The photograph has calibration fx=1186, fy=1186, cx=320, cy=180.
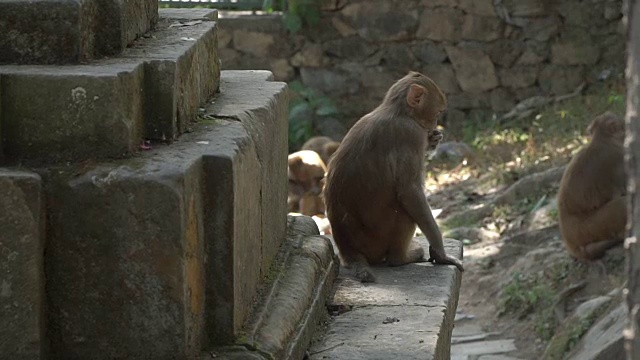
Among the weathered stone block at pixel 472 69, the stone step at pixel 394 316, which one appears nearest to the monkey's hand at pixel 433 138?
the stone step at pixel 394 316

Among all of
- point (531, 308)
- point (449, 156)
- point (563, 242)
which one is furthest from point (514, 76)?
point (531, 308)

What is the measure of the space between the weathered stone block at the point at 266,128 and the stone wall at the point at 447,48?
9.28 m

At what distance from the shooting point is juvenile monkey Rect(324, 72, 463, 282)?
5961 millimetres

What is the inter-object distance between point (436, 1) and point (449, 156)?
2408 millimetres

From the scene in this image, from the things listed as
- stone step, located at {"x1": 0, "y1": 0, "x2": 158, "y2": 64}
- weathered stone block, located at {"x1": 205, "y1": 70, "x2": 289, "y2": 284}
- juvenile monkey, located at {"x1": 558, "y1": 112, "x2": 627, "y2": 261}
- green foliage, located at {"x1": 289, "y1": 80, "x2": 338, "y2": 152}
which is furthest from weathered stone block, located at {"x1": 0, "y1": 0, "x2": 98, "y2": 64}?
green foliage, located at {"x1": 289, "y1": 80, "x2": 338, "y2": 152}

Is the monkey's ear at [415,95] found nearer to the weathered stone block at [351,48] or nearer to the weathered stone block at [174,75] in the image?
the weathered stone block at [174,75]

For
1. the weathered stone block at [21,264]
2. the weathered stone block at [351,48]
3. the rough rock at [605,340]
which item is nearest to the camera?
the weathered stone block at [21,264]

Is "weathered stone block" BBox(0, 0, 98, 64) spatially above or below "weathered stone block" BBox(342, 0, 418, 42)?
above

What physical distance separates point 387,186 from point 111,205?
256 centimetres

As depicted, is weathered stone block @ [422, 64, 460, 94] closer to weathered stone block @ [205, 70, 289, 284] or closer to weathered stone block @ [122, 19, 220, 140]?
weathered stone block @ [205, 70, 289, 284]

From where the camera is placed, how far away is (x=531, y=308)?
337 inches

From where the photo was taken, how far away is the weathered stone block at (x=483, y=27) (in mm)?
14477

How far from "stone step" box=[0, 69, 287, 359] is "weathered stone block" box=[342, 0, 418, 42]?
11.0 m

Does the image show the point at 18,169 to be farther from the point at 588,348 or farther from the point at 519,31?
the point at 519,31
